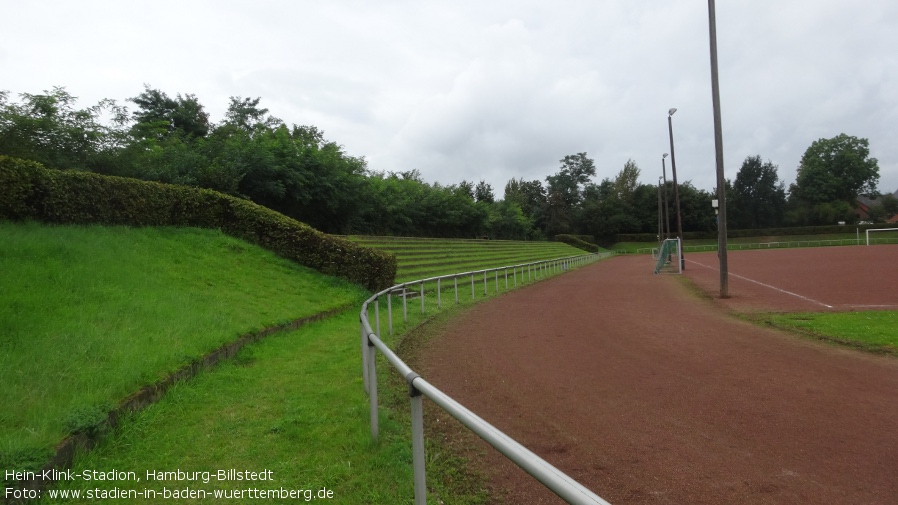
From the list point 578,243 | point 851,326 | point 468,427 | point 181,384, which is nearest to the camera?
point 468,427

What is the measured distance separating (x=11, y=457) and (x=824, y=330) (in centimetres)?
1040

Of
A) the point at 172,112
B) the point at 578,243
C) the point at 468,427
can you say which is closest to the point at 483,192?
the point at 578,243

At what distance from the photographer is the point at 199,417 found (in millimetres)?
4648

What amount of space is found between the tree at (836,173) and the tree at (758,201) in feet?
10.9

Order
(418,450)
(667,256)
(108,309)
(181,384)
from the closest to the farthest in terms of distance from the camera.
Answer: (418,450) → (181,384) → (108,309) → (667,256)

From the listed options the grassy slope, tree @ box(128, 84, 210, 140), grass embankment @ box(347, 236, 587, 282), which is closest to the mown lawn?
the grassy slope

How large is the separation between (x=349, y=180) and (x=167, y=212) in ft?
37.7

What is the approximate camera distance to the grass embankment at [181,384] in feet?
11.8

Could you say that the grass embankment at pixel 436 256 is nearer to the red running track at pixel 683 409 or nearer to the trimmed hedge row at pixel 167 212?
the trimmed hedge row at pixel 167 212

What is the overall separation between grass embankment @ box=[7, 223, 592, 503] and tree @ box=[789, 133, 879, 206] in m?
85.1

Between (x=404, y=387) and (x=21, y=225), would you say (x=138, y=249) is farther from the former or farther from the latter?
(x=404, y=387)

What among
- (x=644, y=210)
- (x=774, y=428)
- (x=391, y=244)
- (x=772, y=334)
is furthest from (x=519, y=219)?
(x=774, y=428)

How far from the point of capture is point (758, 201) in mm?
77812

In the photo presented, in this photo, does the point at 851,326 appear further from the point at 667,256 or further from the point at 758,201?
the point at 758,201
